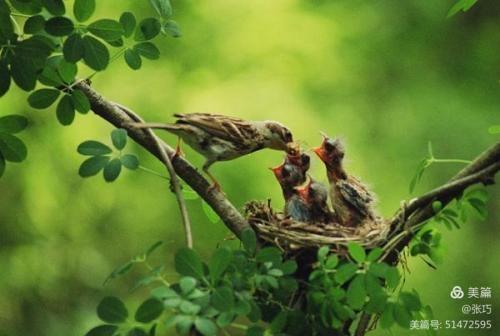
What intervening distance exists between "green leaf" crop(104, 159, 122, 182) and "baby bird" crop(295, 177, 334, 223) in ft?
1.91

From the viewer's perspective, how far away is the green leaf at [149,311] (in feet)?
3.58

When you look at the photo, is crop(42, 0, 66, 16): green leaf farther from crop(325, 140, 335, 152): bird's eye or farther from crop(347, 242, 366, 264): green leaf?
crop(325, 140, 335, 152): bird's eye

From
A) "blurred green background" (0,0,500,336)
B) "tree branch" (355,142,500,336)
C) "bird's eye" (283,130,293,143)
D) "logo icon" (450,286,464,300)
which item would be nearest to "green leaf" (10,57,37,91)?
"tree branch" (355,142,500,336)

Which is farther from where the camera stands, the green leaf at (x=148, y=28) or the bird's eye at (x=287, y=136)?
the bird's eye at (x=287, y=136)

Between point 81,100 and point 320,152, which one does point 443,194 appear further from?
point 320,152

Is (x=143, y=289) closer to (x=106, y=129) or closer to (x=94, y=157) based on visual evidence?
(x=106, y=129)

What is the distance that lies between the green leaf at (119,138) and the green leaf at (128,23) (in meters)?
0.15

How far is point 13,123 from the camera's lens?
1294mm

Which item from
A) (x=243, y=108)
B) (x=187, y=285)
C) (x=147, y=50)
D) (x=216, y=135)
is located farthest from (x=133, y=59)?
(x=243, y=108)

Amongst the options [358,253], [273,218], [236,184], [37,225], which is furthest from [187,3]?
[358,253]

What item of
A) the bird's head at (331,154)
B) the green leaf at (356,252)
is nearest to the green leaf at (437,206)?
the green leaf at (356,252)

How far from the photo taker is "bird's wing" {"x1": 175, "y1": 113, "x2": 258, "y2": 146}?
164 centimetres

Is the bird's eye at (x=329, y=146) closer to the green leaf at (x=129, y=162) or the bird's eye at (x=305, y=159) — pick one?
the bird's eye at (x=305, y=159)

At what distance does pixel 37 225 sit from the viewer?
252cm
